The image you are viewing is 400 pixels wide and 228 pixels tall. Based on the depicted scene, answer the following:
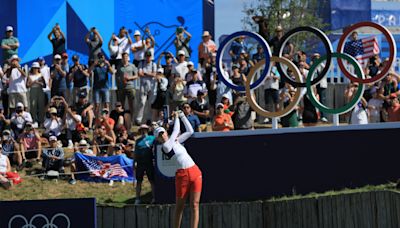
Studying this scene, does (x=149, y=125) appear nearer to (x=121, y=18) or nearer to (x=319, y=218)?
(x=319, y=218)

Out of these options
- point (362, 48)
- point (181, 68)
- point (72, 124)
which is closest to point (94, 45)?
point (181, 68)

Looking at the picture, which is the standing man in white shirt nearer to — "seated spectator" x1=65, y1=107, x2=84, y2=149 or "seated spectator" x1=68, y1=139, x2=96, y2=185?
"seated spectator" x1=65, y1=107, x2=84, y2=149

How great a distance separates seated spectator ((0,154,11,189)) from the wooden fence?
475 centimetres

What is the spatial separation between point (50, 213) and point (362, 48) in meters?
8.55

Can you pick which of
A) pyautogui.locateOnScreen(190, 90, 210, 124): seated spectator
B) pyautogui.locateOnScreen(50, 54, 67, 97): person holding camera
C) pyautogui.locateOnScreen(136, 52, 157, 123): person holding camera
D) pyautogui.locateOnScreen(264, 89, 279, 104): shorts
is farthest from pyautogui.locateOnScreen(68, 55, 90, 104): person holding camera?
pyautogui.locateOnScreen(264, 89, 279, 104): shorts

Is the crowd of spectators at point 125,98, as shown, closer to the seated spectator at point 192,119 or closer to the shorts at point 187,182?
the seated spectator at point 192,119

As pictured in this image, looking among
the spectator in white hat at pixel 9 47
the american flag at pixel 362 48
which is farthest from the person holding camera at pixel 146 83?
the american flag at pixel 362 48

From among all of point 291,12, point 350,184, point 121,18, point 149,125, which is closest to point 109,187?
point 149,125

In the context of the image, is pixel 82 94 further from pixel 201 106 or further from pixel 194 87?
pixel 201 106

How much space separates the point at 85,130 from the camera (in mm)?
20734

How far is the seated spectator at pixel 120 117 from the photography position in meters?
20.3

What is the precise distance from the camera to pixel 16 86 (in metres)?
21.5

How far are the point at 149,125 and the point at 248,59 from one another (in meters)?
3.80

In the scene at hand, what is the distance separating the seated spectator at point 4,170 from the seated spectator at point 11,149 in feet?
2.92
